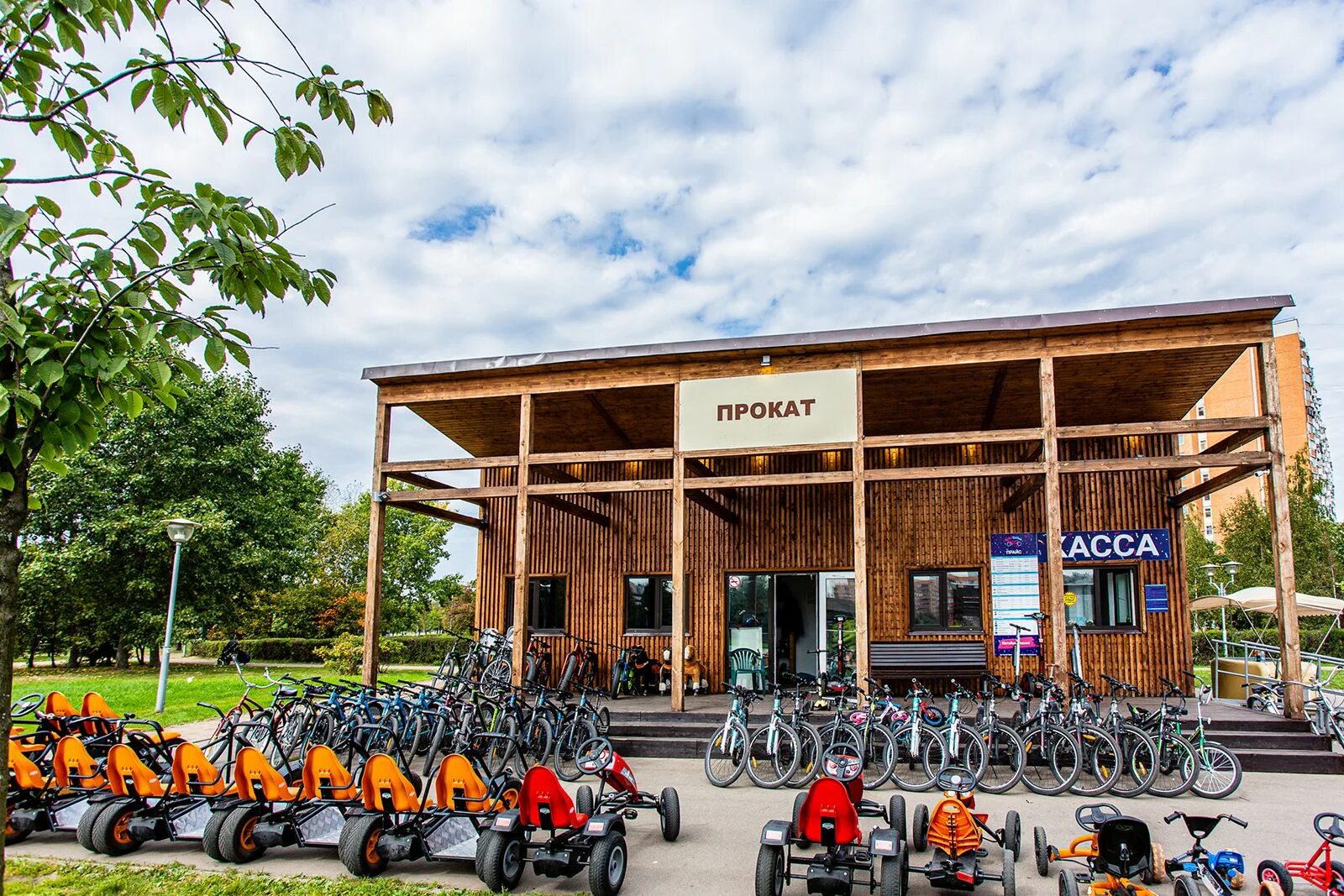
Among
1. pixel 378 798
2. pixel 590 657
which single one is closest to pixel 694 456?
pixel 590 657

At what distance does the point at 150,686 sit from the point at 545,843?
56.8 ft

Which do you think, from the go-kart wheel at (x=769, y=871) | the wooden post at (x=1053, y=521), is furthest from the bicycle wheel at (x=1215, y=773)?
the go-kart wheel at (x=769, y=871)

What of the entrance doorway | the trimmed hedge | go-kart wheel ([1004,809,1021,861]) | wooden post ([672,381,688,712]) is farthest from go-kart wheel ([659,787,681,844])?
the trimmed hedge

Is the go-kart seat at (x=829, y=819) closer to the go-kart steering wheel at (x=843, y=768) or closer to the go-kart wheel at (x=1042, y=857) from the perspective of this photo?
the go-kart steering wheel at (x=843, y=768)

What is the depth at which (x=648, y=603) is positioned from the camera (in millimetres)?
15484

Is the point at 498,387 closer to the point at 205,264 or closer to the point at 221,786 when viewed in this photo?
the point at 221,786

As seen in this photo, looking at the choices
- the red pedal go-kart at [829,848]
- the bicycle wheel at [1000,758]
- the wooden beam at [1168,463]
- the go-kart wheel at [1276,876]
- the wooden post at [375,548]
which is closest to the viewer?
the go-kart wheel at [1276,876]

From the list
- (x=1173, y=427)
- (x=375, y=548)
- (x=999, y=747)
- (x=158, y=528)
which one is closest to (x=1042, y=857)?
(x=999, y=747)

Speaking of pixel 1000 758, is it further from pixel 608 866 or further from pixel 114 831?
pixel 114 831

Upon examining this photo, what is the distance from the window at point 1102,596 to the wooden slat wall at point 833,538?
0.26 m

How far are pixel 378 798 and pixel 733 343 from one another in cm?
751

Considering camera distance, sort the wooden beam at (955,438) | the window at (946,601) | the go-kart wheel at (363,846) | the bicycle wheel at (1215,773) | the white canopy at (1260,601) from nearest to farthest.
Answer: the go-kart wheel at (363,846), the bicycle wheel at (1215,773), the wooden beam at (955,438), the window at (946,601), the white canopy at (1260,601)

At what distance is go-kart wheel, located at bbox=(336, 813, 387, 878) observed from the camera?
5.83 meters

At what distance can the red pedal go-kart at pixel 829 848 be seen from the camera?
16.5ft
